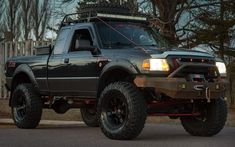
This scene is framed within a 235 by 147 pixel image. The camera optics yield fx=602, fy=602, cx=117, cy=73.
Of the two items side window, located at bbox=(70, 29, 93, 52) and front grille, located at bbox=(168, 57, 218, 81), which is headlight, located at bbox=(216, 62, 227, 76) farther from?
side window, located at bbox=(70, 29, 93, 52)

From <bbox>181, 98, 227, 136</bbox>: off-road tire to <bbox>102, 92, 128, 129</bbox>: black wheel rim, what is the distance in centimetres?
170

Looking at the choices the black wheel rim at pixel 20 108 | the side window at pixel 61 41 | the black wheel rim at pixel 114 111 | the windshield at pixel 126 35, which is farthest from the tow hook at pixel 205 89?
the black wheel rim at pixel 20 108

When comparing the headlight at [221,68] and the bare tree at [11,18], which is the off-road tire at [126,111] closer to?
the headlight at [221,68]

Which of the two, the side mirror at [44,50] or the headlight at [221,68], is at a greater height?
the headlight at [221,68]

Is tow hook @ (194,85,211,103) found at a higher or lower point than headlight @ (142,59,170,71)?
lower

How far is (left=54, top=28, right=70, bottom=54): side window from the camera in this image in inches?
488

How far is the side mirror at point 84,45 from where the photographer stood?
11.2 m

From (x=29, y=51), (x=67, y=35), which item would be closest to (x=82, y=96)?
(x=67, y=35)

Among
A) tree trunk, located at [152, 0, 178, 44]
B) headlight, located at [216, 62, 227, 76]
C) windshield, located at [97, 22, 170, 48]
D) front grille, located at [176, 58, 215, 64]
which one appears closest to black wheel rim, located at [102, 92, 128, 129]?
windshield, located at [97, 22, 170, 48]

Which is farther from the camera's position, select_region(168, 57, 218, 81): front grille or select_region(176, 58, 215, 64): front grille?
select_region(176, 58, 215, 64): front grille

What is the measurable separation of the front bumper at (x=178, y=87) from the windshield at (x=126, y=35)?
1.37m

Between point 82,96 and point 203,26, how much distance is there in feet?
55.9

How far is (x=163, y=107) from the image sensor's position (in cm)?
1088

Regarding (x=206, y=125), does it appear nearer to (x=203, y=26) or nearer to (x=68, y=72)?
(x=68, y=72)
